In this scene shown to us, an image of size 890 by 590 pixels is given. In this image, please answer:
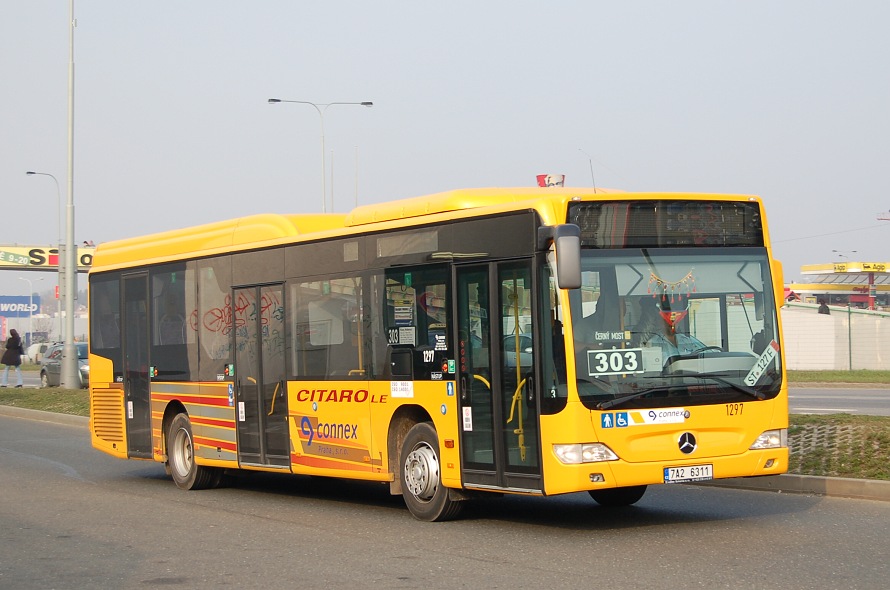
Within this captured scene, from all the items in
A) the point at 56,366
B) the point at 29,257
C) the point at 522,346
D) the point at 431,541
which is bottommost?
the point at 431,541

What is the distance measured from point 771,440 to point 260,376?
6084 mm

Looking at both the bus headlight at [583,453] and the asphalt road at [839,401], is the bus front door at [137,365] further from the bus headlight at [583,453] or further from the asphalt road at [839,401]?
the asphalt road at [839,401]

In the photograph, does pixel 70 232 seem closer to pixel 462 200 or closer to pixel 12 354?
pixel 12 354

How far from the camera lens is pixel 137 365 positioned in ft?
56.0

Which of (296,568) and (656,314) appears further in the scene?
(656,314)

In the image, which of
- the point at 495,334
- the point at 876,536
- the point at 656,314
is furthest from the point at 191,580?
the point at 876,536

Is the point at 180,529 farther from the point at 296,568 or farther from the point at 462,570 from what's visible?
the point at 462,570

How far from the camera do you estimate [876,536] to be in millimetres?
9812

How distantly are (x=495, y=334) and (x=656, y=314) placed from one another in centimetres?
140

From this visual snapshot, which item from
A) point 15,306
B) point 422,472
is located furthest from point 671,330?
point 15,306

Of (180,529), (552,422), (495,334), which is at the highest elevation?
(495,334)

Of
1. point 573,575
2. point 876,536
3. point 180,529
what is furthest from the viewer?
point 180,529

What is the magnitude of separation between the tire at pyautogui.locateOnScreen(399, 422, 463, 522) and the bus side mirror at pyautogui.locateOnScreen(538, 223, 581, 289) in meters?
2.44

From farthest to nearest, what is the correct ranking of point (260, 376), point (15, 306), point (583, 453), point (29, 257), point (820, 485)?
point (15, 306)
point (29, 257)
point (260, 376)
point (820, 485)
point (583, 453)
